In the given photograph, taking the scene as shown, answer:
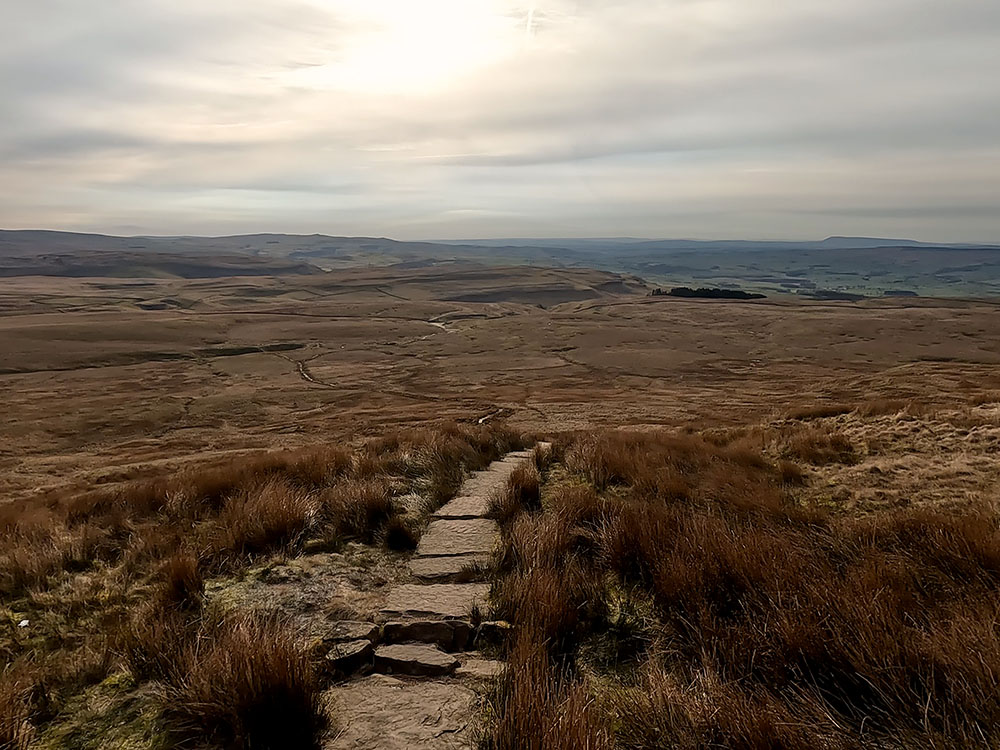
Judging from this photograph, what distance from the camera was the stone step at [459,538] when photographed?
18.5 feet

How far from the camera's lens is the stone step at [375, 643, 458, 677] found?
3547 mm

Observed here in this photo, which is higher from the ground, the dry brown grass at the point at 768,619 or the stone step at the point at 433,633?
the dry brown grass at the point at 768,619

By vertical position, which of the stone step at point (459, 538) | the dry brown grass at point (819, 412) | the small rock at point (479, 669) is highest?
the small rock at point (479, 669)

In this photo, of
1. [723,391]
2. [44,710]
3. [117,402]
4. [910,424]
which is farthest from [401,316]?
[44,710]

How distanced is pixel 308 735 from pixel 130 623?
6.89 ft

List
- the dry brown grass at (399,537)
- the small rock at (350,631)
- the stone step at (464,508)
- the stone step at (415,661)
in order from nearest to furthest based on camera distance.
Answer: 1. the stone step at (415,661)
2. the small rock at (350,631)
3. the dry brown grass at (399,537)
4. the stone step at (464,508)

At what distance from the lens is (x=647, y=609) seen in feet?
13.5

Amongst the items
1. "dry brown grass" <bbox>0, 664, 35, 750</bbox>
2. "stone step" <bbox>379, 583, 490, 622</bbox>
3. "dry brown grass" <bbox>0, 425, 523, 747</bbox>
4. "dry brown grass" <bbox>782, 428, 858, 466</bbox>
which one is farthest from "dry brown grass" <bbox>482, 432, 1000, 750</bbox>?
"dry brown grass" <bbox>782, 428, 858, 466</bbox>

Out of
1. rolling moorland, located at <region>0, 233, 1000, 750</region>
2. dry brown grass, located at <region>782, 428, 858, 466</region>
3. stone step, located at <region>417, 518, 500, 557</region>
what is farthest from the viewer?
dry brown grass, located at <region>782, 428, 858, 466</region>

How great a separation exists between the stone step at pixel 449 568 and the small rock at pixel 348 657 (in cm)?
125

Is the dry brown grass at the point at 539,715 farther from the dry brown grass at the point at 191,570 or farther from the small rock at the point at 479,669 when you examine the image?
the dry brown grass at the point at 191,570

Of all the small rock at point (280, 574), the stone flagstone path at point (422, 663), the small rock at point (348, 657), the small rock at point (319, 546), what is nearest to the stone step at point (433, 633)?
the stone flagstone path at point (422, 663)

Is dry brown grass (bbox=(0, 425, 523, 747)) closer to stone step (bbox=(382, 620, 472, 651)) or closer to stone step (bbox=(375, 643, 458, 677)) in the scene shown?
stone step (bbox=(375, 643, 458, 677))

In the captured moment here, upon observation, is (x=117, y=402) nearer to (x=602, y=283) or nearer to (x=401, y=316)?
(x=401, y=316)
